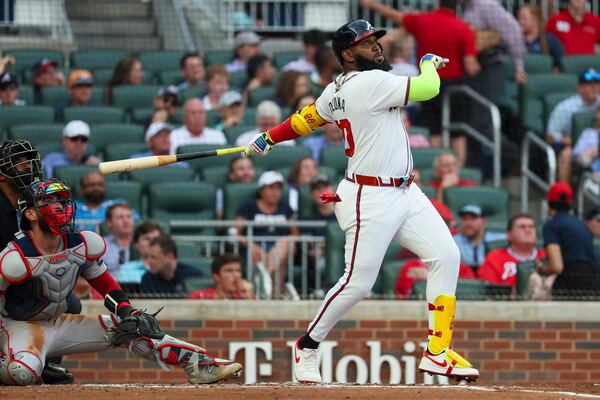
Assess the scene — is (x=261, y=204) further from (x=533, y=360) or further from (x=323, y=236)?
(x=533, y=360)

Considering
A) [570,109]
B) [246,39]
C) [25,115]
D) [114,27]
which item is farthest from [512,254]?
[114,27]

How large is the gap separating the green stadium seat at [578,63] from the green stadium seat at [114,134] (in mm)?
4457

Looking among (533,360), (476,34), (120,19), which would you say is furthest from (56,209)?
(120,19)

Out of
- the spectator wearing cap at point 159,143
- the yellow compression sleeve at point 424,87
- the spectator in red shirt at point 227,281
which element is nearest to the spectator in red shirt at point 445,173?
the spectator wearing cap at point 159,143

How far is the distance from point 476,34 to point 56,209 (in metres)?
7.24

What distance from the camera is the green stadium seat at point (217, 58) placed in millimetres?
14086

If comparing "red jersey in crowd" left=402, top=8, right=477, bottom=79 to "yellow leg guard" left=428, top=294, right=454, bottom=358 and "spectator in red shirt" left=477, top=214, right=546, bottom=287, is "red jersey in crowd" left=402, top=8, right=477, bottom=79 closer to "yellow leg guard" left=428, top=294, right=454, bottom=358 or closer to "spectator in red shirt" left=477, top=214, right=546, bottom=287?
"spectator in red shirt" left=477, top=214, right=546, bottom=287

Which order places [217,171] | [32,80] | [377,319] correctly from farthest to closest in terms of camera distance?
[32,80]
[217,171]
[377,319]

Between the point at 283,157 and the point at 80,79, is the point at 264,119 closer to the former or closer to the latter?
the point at 283,157

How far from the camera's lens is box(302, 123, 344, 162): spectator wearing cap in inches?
482

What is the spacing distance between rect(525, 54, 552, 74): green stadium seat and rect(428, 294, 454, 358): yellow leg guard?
7.02m

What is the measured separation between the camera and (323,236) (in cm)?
1068

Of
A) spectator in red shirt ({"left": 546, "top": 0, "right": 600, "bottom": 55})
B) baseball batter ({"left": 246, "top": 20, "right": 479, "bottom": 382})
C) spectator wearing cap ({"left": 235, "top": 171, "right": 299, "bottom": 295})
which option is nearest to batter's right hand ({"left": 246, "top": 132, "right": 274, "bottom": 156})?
baseball batter ({"left": 246, "top": 20, "right": 479, "bottom": 382})

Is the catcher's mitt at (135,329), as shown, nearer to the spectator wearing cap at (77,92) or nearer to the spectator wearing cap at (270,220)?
the spectator wearing cap at (270,220)
